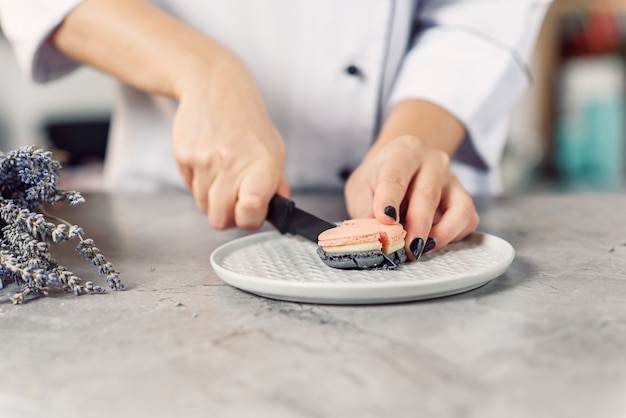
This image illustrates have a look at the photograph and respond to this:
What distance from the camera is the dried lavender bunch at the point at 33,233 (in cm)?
55

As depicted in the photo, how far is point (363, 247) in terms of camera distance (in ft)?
1.88

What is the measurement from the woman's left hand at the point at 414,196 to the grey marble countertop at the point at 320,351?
8 cm

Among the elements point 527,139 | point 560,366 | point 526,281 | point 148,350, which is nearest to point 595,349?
point 560,366

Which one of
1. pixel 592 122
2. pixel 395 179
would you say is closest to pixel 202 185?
pixel 395 179

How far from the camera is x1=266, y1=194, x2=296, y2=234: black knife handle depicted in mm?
728

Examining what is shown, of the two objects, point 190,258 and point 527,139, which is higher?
point 190,258

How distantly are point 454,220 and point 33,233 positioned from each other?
402 mm

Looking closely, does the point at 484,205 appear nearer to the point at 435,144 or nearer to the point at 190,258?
the point at 435,144

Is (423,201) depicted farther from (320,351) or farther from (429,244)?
(320,351)

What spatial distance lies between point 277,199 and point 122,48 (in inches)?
13.7

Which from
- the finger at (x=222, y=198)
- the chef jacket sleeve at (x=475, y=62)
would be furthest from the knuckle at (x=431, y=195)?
the chef jacket sleeve at (x=475, y=62)

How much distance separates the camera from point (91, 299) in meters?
0.56

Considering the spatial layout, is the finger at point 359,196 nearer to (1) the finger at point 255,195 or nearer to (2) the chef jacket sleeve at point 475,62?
(1) the finger at point 255,195

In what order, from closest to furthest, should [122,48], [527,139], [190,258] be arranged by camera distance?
[190,258], [122,48], [527,139]
